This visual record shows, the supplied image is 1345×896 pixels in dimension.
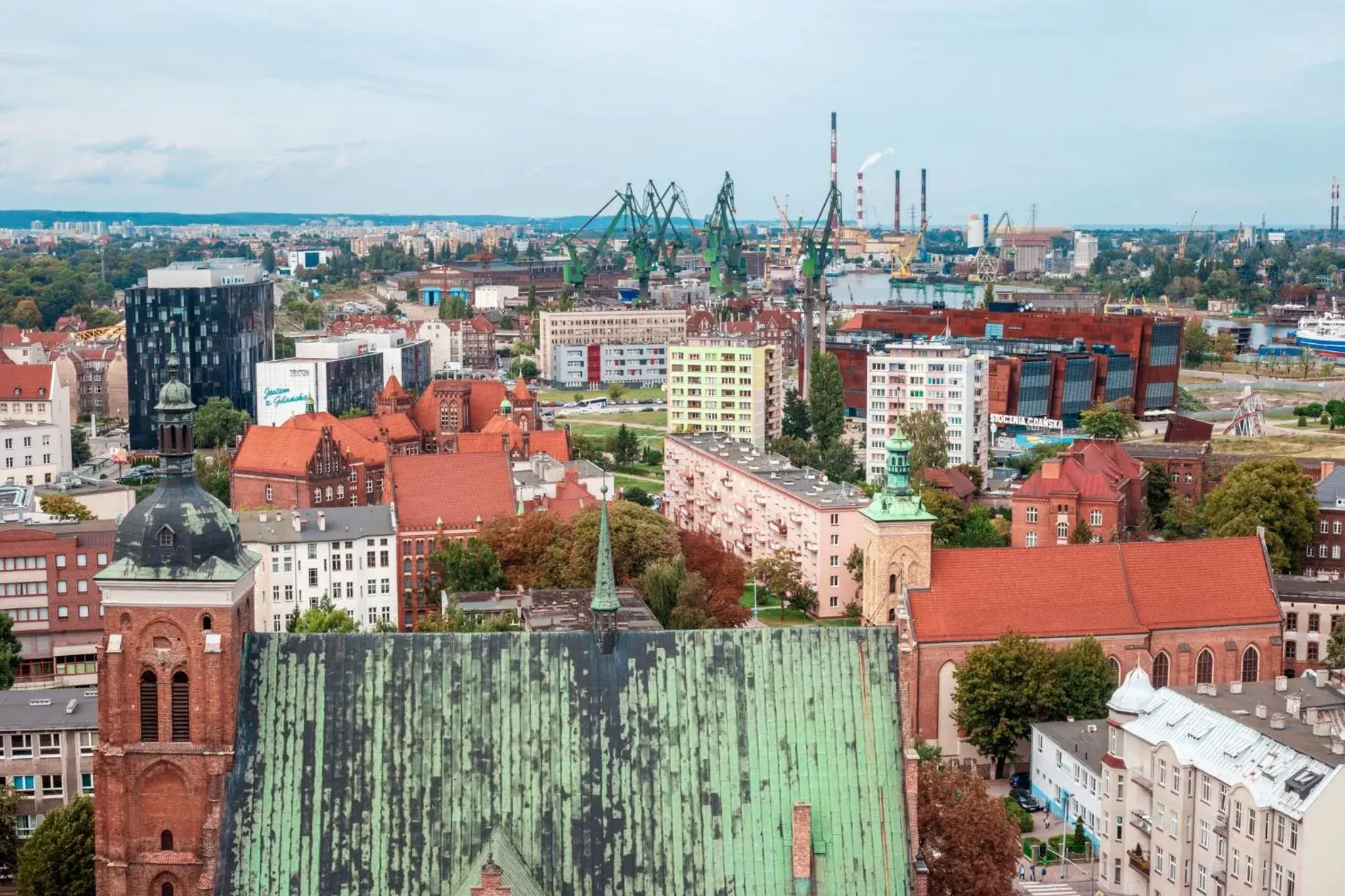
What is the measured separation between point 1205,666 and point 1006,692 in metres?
10.4

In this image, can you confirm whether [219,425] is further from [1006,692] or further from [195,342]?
[1006,692]

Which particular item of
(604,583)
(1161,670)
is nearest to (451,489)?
(1161,670)

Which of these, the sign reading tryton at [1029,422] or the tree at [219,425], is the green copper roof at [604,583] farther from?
the sign reading tryton at [1029,422]

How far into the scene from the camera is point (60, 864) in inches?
1806

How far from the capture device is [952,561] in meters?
67.1

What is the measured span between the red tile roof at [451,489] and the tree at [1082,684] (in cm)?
3501

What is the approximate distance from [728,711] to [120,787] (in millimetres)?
12375

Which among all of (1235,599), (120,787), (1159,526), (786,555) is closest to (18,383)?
(786,555)

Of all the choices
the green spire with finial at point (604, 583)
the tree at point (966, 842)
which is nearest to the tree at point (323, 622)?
the tree at point (966, 842)

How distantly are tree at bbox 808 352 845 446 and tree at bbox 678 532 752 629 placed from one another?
49885 millimetres

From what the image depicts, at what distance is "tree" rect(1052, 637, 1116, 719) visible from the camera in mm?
63562

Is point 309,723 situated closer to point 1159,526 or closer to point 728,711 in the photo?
point 728,711

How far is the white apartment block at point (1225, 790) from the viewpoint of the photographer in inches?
1737

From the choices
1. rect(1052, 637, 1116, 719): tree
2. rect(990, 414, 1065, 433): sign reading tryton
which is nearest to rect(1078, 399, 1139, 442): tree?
rect(990, 414, 1065, 433): sign reading tryton
